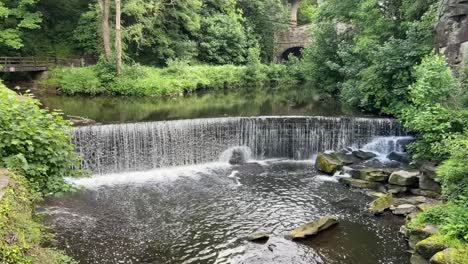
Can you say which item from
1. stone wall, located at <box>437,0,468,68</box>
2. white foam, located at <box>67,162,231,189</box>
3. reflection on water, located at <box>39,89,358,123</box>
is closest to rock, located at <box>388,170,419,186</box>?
stone wall, located at <box>437,0,468,68</box>

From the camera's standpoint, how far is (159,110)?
2000cm

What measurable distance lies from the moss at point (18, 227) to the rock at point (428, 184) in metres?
10.0

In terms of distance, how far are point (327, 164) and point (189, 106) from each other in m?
9.28

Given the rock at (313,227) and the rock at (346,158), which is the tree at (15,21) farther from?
the rock at (313,227)

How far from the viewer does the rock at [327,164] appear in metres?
14.2

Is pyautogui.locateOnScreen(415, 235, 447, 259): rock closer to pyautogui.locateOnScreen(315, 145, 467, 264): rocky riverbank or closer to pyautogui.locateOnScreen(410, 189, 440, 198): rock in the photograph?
pyautogui.locateOnScreen(315, 145, 467, 264): rocky riverbank

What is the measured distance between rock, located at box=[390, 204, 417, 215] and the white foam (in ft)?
20.6

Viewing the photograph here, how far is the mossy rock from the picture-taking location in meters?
7.00

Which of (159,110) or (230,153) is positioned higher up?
(159,110)

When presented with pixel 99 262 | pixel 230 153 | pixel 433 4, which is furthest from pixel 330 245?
pixel 433 4

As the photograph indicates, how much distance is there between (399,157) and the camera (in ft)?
49.3

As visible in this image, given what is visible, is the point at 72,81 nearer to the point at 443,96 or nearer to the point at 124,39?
the point at 124,39

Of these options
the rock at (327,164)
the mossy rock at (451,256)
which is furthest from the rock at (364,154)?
the mossy rock at (451,256)

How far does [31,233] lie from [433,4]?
1699 centimetres
